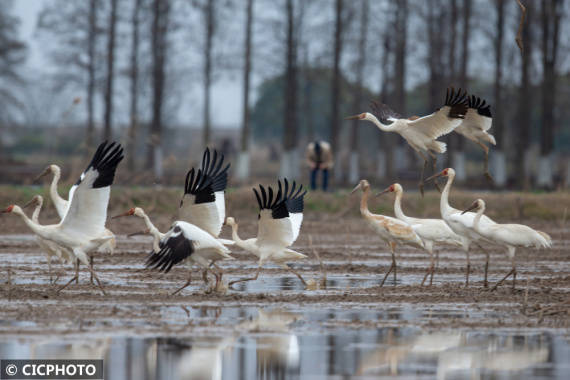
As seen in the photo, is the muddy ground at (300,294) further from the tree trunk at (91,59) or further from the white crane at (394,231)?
the tree trunk at (91,59)

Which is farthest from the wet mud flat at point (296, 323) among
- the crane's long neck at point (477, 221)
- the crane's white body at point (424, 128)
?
the crane's white body at point (424, 128)

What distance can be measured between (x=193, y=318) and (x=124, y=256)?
6660mm

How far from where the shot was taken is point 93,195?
35.3 feet

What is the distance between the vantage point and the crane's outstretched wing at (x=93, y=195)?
10633 millimetres

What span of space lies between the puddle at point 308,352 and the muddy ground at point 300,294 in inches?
14.3

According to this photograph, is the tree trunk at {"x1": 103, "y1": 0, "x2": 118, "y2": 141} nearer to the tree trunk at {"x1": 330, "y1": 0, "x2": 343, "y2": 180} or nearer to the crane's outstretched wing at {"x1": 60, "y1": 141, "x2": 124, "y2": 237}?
the tree trunk at {"x1": 330, "y1": 0, "x2": 343, "y2": 180}

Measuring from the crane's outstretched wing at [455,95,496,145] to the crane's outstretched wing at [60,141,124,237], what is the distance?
508cm

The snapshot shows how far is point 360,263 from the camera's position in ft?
49.4

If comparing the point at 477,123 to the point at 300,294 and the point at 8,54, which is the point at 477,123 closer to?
the point at 300,294

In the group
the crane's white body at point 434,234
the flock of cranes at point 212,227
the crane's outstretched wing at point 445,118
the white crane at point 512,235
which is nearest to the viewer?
the flock of cranes at point 212,227

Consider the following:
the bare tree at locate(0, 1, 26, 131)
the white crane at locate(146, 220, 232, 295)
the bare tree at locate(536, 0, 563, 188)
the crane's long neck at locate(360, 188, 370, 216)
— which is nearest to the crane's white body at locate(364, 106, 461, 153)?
the crane's long neck at locate(360, 188, 370, 216)

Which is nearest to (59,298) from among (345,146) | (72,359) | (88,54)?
(72,359)

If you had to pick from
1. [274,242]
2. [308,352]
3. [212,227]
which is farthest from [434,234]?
[308,352]

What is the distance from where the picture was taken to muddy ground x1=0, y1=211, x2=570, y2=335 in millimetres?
8977
